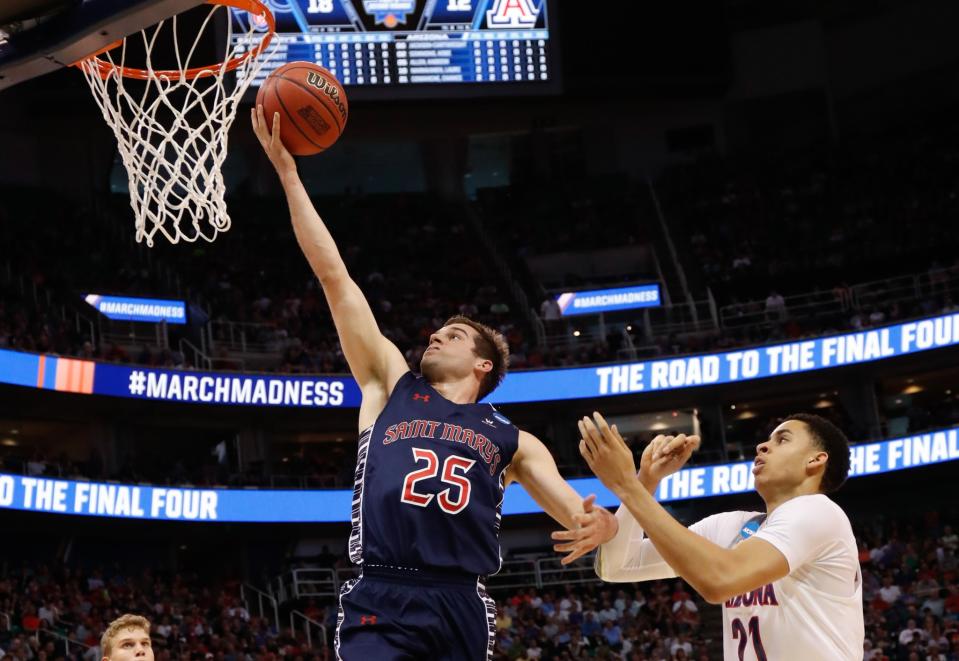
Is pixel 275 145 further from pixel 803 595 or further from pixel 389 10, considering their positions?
pixel 389 10

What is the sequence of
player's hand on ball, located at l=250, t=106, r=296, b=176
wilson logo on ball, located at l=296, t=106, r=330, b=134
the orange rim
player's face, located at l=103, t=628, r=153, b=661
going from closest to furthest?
player's hand on ball, located at l=250, t=106, r=296, b=176 < player's face, located at l=103, t=628, r=153, b=661 < wilson logo on ball, located at l=296, t=106, r=330, b=134 < the orange rim

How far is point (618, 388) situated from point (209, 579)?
8.83m

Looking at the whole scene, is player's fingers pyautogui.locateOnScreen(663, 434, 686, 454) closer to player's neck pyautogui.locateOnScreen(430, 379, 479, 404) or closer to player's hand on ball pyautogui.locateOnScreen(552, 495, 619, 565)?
player's hand on ball pyautogui.locateOnScreen(552, 495, 619, 565)

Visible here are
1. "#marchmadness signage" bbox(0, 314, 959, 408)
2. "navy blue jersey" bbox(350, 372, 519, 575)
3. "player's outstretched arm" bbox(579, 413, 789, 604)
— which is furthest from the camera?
"#marchmadness signage" bbox(0, 314, 959, 408)

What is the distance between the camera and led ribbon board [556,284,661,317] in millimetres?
28688

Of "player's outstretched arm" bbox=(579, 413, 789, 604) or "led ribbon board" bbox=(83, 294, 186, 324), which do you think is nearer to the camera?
"player's outstretched arm" bbox=(579, 413, 789, 604)

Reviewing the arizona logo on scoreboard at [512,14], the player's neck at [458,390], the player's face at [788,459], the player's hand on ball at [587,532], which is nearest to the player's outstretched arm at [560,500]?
the player's hand on ball at [587,532]

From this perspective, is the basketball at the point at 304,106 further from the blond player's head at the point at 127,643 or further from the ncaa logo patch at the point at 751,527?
the ncaa logo patch at the point at 751,527

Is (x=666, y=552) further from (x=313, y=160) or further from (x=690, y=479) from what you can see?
(x=313, y=160)

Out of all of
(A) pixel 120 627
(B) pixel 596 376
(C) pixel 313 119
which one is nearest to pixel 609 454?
(C) pixel 313 119

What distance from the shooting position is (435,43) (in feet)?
85.6

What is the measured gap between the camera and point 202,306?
27.5 m

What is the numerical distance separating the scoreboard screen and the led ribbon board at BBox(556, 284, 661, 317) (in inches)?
192

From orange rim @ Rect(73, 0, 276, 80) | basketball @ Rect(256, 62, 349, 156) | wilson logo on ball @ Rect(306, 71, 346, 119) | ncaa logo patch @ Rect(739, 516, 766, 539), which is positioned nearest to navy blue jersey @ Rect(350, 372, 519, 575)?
ncaa logo patch @ Rect(739, 516, 766, 539)
